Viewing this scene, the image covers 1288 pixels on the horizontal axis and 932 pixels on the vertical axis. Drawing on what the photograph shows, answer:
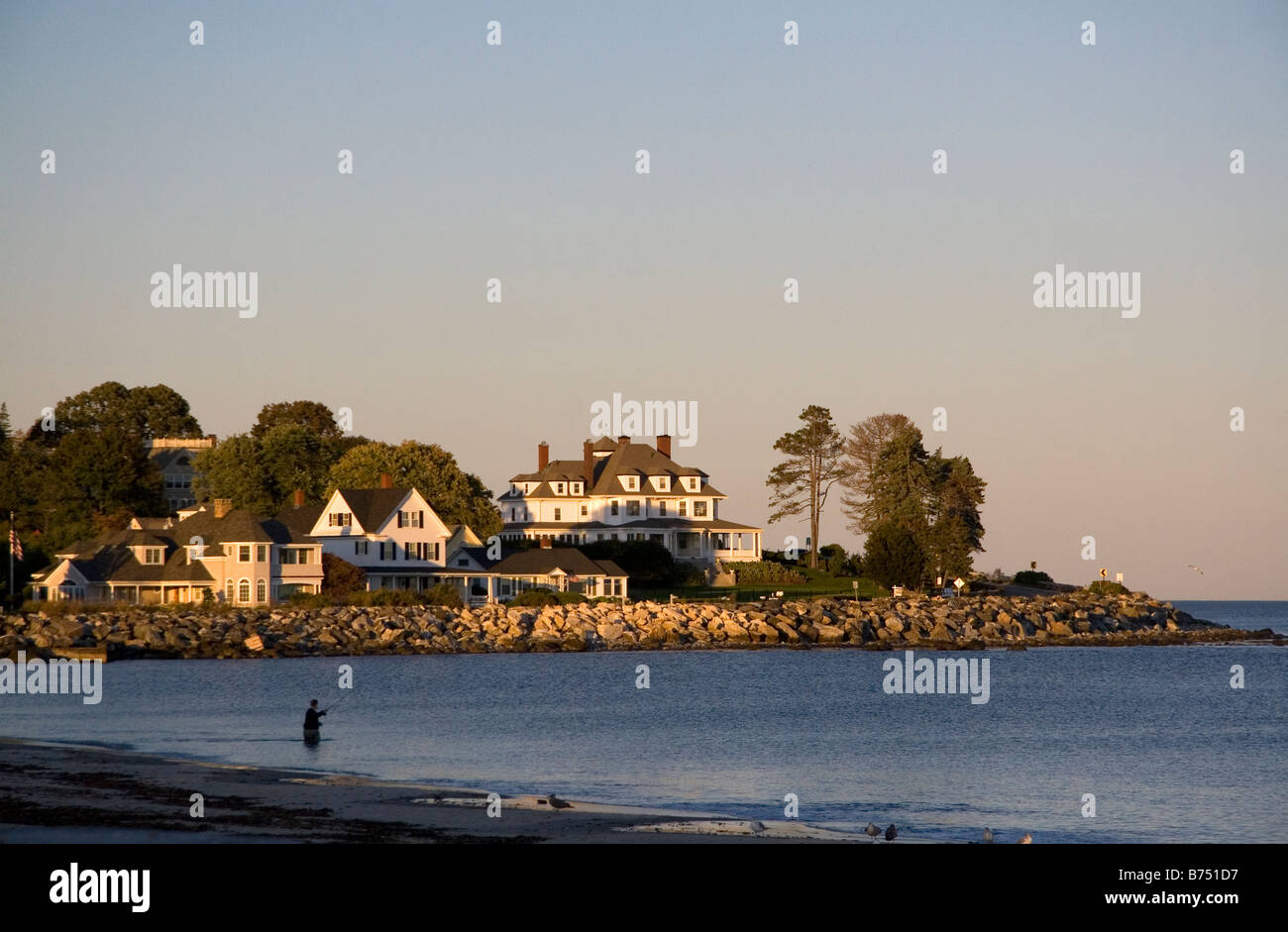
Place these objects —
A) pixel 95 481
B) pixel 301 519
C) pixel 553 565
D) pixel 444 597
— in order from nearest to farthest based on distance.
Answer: pixel 444 597 < pixel 301 519 < pixel 553 565 < pixel 95 481

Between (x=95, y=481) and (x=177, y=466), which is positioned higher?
(x=177, y=466)

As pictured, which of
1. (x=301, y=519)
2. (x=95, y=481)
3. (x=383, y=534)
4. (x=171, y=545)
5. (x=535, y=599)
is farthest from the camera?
(x=95, y=481)

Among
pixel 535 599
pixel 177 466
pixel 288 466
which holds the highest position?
pixel 177 466

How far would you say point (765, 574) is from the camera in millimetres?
97125

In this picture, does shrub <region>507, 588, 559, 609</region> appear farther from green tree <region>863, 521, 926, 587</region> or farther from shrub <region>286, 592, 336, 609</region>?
green tree <region>863, 521, 926, 587</region>

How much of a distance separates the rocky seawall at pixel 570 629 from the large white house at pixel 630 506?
693 inches

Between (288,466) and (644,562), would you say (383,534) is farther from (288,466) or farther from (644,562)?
(288,466)

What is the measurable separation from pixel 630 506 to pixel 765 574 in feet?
38.6

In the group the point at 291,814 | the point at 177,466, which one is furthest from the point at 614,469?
the point at 291,814

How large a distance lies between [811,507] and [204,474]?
42.3 metres

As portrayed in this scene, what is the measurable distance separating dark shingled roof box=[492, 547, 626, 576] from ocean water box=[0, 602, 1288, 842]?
1976 centimetres

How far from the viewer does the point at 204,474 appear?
110m

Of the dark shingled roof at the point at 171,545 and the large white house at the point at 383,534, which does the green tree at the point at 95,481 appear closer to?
the dark shingled roof at the point at 171,545
